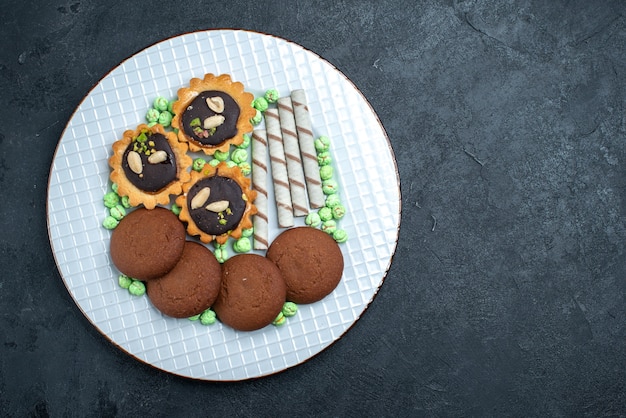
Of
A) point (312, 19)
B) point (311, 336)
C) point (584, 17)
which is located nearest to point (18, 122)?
point (312, 19)

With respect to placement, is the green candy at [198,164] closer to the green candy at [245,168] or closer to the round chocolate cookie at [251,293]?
the green candy at [245,168]

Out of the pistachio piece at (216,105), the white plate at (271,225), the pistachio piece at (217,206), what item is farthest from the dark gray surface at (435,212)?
the pistachio piece at (217,206)

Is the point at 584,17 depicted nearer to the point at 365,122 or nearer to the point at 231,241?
the point at 365,122

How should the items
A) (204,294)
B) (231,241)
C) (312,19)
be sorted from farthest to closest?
(312,19) < (231,241) < (204,294)

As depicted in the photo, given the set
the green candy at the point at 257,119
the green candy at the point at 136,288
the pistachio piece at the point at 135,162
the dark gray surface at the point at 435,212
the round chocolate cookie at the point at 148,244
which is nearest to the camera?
the round chocolate cookie at the point at 148,244

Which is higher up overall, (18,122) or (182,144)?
(18,122)

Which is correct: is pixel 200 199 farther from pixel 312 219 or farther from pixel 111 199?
pixel 312 219
